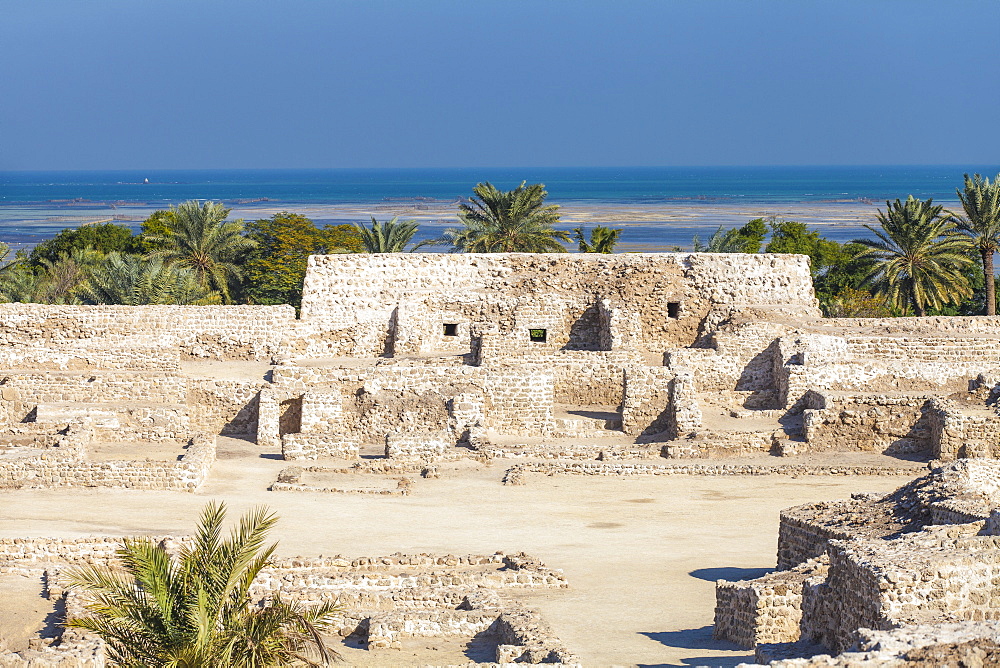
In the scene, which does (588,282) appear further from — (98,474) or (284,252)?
(284,252)

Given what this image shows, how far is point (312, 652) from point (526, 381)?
1113 cm

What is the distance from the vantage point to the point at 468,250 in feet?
125

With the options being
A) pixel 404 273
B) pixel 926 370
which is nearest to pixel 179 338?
pixel 404 273

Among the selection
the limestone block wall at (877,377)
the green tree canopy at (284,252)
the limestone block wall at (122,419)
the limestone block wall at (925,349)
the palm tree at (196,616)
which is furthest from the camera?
the green tree canopy at (284,252)

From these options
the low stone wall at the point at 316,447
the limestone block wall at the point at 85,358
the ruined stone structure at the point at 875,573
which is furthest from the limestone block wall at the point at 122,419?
the ruined stone structure at the point at 875,573

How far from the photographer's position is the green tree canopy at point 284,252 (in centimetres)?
4053

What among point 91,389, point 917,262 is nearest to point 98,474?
point 91,389

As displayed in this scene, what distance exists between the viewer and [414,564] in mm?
16438

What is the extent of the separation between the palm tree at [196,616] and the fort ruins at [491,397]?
3372 millimetres

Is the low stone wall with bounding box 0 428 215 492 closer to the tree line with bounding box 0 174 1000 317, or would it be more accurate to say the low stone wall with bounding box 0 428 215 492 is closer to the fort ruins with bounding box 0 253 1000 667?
the fort ruins with bounding box 0 253 1000 667

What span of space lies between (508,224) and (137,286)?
10.6m

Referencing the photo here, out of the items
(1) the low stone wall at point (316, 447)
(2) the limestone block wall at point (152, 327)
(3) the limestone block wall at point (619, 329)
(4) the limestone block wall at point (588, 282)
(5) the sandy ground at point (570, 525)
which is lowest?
(5) the sandy ground at point (570, 525)

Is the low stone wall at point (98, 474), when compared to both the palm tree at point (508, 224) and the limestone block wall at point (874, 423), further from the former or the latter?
the palm tree at point (508, 224)

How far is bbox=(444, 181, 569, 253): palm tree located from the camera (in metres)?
38.0
